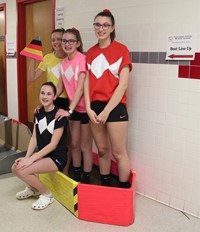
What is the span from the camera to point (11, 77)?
15.5 ft

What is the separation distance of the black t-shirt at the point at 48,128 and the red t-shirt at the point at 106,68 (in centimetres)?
38

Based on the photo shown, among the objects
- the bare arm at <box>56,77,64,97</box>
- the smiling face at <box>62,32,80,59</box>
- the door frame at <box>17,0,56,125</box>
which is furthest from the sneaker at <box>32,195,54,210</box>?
the door frame at <box>17,0,56,125</box>

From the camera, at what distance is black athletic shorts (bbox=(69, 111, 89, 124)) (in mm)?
2623

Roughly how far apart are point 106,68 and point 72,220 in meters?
1.23

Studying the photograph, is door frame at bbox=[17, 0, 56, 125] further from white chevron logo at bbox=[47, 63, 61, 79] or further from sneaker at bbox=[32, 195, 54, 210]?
sneaker at bbox=[32, 195, 54, 210]

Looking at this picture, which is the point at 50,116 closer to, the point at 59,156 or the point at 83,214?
the point at 59,156

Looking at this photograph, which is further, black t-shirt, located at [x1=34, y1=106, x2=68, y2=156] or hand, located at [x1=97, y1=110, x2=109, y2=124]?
black t-shirt, located at [x1=34, y1=106, x2=68, y2=156]

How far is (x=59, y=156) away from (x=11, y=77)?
2645 mm

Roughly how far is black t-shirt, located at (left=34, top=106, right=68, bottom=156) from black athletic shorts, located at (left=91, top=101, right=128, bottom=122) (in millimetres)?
296

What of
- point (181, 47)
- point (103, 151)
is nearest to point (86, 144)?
point (103, 151)

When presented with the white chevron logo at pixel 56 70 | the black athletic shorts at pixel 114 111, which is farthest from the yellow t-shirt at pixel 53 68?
the black athletic shorts at pixel 114 111

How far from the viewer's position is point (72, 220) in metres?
2.32

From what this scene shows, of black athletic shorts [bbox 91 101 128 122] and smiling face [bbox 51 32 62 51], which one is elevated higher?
smiling face [bbox 51 32 62 51]

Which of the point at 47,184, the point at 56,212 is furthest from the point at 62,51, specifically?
the point at 56,212
